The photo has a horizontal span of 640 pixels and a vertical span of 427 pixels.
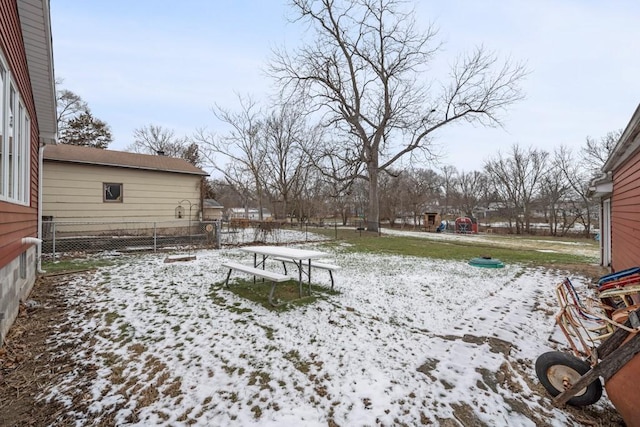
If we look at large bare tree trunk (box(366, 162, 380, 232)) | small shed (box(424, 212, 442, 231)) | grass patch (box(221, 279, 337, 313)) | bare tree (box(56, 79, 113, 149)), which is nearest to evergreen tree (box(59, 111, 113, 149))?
bare tree (box(56, 79, 113, 149))

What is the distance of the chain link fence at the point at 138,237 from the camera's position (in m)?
9.73

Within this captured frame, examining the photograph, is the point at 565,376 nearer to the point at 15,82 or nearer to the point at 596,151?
the point at 15,82

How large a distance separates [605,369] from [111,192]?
15.2 metres

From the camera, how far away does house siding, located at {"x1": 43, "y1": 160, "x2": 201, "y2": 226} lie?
1117 cm

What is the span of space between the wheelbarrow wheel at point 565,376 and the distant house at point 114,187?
1423 centimetres

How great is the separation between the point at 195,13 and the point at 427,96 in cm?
1459

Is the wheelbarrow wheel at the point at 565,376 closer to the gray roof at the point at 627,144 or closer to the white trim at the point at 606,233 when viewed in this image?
the gray roof at the point at 627,144

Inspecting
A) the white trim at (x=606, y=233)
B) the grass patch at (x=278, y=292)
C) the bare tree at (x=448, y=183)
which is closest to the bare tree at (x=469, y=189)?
the bare tree at (x=448, y=183)

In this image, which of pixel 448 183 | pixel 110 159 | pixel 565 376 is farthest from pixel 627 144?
pixel 448 183

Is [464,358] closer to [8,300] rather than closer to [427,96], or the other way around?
[8,300]

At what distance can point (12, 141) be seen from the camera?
3994 millimetres

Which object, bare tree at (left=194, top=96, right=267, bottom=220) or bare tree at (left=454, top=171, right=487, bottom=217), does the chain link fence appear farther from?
bare tree at (left=454, top=171, right=487, bottom=217)

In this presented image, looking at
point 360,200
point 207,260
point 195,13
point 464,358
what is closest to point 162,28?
point 195,13

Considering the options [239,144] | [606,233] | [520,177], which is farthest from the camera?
[520,177]
